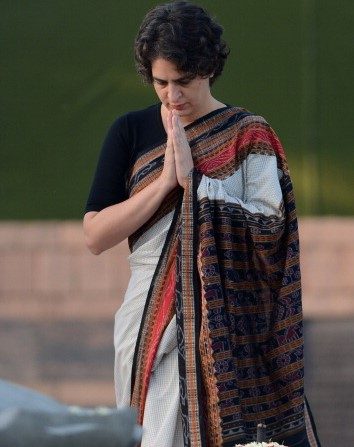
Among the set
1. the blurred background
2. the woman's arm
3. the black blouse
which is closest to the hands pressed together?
the woman's arm

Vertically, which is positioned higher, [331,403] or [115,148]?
[115,148]

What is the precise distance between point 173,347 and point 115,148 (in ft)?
1.80

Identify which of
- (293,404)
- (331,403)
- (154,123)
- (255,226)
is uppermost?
(154,123)

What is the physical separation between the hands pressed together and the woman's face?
43 mm

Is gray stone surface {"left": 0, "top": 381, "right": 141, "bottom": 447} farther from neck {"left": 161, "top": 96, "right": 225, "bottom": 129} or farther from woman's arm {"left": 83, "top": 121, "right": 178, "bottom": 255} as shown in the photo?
neck {"left": 161, "top": 96, "right": 225, "bottom": 129}

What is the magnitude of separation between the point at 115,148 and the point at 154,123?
0.42 ft

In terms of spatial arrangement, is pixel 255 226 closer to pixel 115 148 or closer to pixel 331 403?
pixel 115 148

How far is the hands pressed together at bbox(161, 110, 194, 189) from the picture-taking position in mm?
3943

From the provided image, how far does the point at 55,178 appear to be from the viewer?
23.0 ft

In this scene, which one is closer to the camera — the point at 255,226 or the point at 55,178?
the point at 255,226

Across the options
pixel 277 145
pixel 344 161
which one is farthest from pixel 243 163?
pixel 344 161

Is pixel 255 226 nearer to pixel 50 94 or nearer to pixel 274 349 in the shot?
pixel 274 349

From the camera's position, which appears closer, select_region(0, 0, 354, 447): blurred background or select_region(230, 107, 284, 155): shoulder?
select_region(230, 107, 284, 155): shoulder

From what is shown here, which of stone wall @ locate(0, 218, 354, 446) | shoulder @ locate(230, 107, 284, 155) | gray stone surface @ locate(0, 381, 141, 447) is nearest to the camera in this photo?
gray stone surface @ locate(0, 381, 141, 447)
